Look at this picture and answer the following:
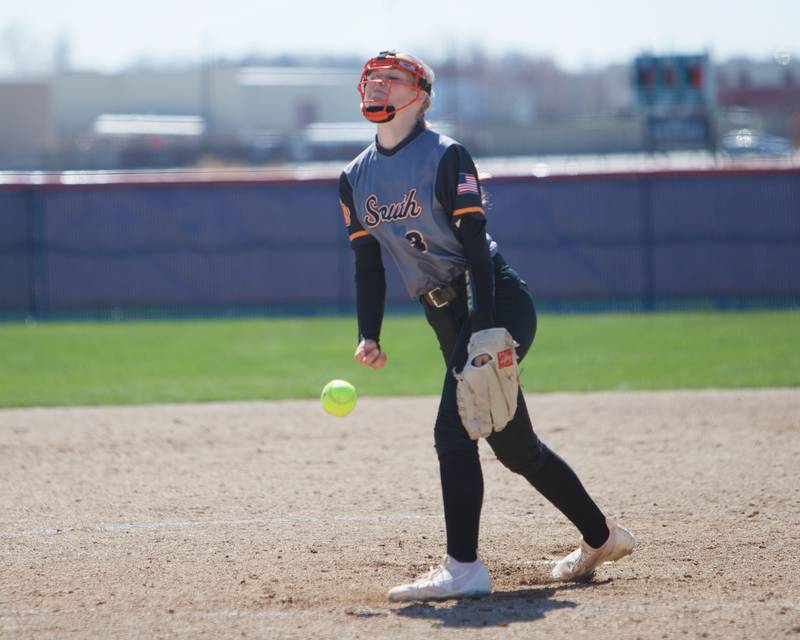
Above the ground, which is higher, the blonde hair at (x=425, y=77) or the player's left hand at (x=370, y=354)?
the blonde hair at (x=425, y=77)

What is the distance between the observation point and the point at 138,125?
5634cm

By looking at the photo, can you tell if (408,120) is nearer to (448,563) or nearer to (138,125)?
(448,563)

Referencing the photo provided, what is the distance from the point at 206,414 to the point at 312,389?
149 centimetres

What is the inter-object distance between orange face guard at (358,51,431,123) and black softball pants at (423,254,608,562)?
719 millimetres

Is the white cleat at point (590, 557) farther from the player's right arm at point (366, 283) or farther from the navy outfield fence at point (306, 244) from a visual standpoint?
the navy outfield fence at point (306, 244)

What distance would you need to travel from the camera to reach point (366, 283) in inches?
172

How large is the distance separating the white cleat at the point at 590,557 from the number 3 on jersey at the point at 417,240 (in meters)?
1.34

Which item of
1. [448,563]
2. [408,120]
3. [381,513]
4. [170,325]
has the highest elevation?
[408,120]

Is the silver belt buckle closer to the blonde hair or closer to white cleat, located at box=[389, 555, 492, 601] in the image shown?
the blonde hair

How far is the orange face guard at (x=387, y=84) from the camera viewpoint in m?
4.10

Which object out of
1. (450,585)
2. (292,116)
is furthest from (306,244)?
(292,116)

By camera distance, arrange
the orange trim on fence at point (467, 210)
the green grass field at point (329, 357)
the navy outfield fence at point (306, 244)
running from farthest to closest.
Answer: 1. the navy outfield fence at point (306, 244)
2. the green grass field at point (329, 357)
3. the orange trim on fence at point (467, 210)

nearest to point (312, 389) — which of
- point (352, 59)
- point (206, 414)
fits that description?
point (206, 414)

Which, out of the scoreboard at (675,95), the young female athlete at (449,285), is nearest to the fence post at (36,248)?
the scoreboard at (675,95)
